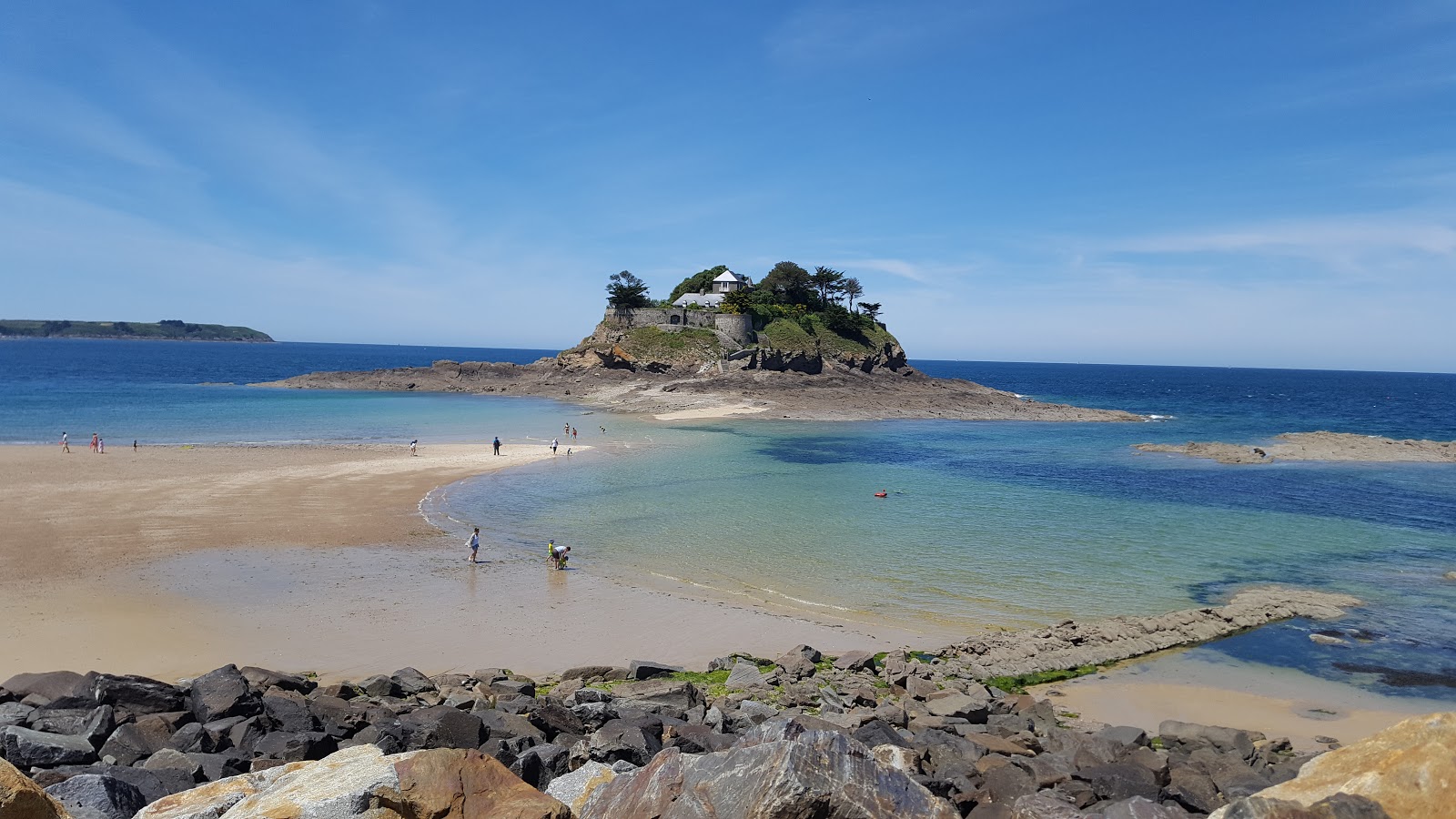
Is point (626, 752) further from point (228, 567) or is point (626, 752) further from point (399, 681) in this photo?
point (228, 567)

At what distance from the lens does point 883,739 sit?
28.8 ft

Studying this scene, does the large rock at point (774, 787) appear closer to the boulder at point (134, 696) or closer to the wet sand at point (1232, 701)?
the boulder at point (134, 696)

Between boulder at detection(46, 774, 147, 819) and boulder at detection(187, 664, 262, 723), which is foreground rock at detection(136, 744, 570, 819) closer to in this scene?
boulder at detection(46, 774, 147, 819)

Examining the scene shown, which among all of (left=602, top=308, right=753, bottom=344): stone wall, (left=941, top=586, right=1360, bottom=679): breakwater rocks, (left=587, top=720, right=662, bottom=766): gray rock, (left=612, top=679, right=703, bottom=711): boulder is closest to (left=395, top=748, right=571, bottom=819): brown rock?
(left=587, top=720, right=662, bottom=766): gray rock

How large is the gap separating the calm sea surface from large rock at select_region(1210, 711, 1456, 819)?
1058 centimetres

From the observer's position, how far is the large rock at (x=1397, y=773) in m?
5.11

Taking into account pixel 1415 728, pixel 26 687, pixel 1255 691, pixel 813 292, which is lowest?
pixel 1255 691

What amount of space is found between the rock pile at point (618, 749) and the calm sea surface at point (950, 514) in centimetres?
585

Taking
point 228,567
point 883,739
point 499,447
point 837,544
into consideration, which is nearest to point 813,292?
point 499,447

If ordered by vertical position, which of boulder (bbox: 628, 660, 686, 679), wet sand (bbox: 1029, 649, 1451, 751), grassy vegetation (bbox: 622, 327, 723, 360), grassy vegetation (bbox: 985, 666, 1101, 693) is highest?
grassy vegetation (bbox: 622, 327, 723, 360)

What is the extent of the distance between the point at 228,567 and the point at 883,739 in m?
17.3

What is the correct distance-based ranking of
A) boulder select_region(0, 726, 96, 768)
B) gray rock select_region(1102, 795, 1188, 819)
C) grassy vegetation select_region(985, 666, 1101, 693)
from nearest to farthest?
gray rock select_region(1102, 795, 1188, 819) < boulder select_region(0, 726, 96, 768) < grassy vegetation select_region(985, 666, 1101, 693)

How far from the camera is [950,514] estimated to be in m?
28.0

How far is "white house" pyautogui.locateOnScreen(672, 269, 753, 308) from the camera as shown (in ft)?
297
